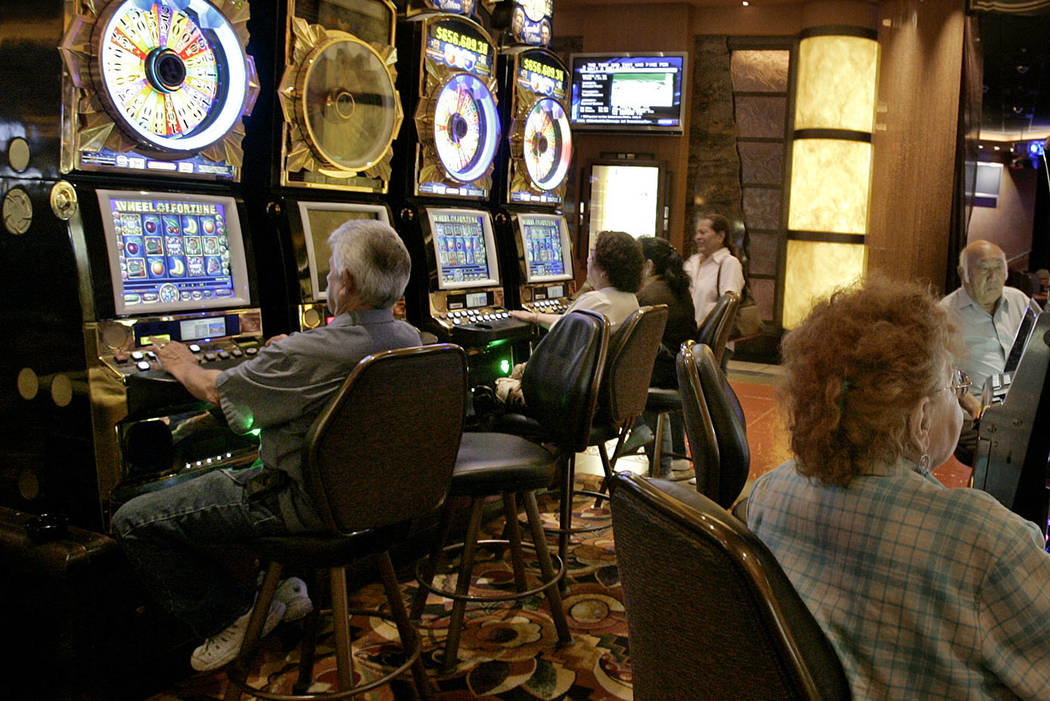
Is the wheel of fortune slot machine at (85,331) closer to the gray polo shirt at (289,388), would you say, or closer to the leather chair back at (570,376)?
the gray polo shirt at (289,388)

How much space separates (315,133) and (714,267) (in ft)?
8.32

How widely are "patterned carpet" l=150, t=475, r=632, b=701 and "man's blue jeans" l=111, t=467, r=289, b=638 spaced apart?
32 cm

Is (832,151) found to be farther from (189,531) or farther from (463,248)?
(189,531)

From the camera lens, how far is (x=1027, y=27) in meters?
2.96

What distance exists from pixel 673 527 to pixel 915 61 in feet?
19.7

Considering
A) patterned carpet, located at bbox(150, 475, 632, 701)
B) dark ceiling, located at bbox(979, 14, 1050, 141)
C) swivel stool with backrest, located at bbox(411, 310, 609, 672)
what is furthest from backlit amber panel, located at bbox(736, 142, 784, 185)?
swivel stool with backrest, located at bbox(411, 310, 609, 672)

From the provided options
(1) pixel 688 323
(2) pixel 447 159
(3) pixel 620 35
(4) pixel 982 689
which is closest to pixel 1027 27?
(1) pixel 688 323

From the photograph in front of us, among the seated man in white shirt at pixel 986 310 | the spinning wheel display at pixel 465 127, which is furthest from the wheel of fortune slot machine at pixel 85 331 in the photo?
the seated man in white shirt at pixel 986 310

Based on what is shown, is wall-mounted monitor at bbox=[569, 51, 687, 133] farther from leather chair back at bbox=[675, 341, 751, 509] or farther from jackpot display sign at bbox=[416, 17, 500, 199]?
leather chair back at bbox=[675, 341, 751, 509]

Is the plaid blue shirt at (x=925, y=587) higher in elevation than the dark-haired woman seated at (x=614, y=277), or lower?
lower

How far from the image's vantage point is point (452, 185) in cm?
350

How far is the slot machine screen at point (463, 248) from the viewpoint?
11.0ft

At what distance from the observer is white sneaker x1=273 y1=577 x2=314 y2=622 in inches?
83.1

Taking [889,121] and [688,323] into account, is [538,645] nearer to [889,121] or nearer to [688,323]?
[688,323]
